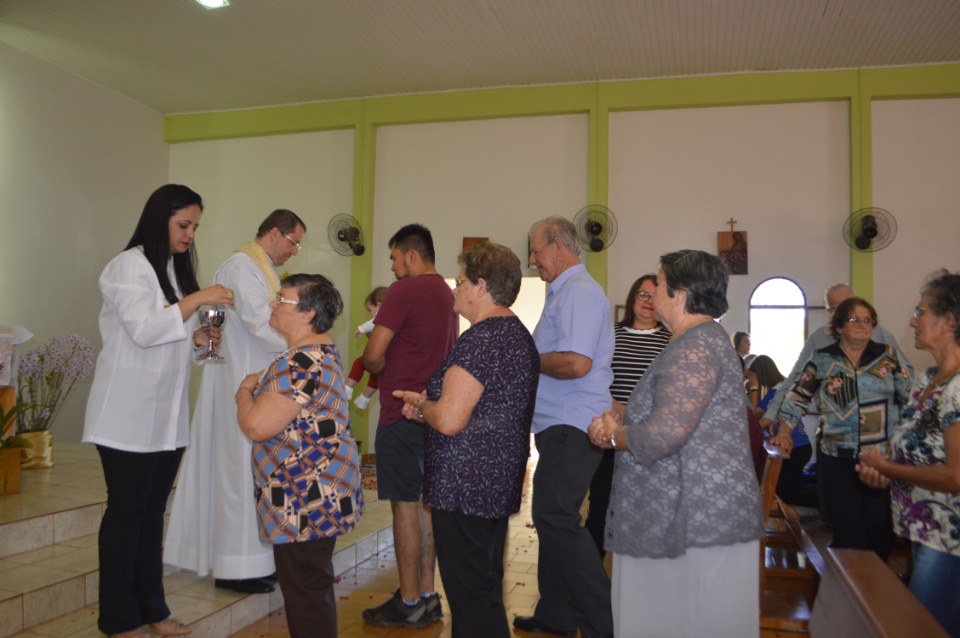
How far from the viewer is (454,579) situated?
222cm

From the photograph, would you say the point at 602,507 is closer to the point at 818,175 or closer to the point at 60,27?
the point at 818,175

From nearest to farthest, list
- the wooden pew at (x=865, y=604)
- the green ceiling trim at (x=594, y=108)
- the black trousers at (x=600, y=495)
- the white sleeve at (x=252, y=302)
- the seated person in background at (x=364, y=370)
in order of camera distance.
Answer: the wooden pew at (x=865, y=604), the white sleeve at (x=252, y=302), the black trousers at (x=600, y=495), the seated person in background at (x=364, y=370), the green ceiling trim at (x=594, y=108)

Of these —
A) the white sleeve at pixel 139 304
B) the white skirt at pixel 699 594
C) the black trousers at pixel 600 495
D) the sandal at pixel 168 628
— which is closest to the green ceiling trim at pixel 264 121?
the black trousers at pixel 600 495

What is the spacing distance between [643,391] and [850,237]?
6.32 meters

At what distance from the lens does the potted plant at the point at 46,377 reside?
500cm

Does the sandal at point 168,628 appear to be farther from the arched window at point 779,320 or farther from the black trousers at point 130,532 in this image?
the arched window at point 779,320

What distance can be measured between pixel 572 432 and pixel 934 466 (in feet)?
3.87

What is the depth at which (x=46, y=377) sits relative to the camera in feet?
18.2

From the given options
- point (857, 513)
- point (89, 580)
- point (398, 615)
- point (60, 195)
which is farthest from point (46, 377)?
point (857, 513)

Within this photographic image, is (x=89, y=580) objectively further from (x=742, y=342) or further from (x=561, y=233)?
(x=742, y=342)

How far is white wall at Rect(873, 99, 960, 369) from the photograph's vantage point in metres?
7.41

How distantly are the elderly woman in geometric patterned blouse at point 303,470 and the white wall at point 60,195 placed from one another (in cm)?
640

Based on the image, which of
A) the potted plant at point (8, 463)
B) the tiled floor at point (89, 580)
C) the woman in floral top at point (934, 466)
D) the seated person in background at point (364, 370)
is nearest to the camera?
the woman in floral top at point (934, 466)

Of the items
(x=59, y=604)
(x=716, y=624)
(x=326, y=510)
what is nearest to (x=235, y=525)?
(x=59, y=604)
